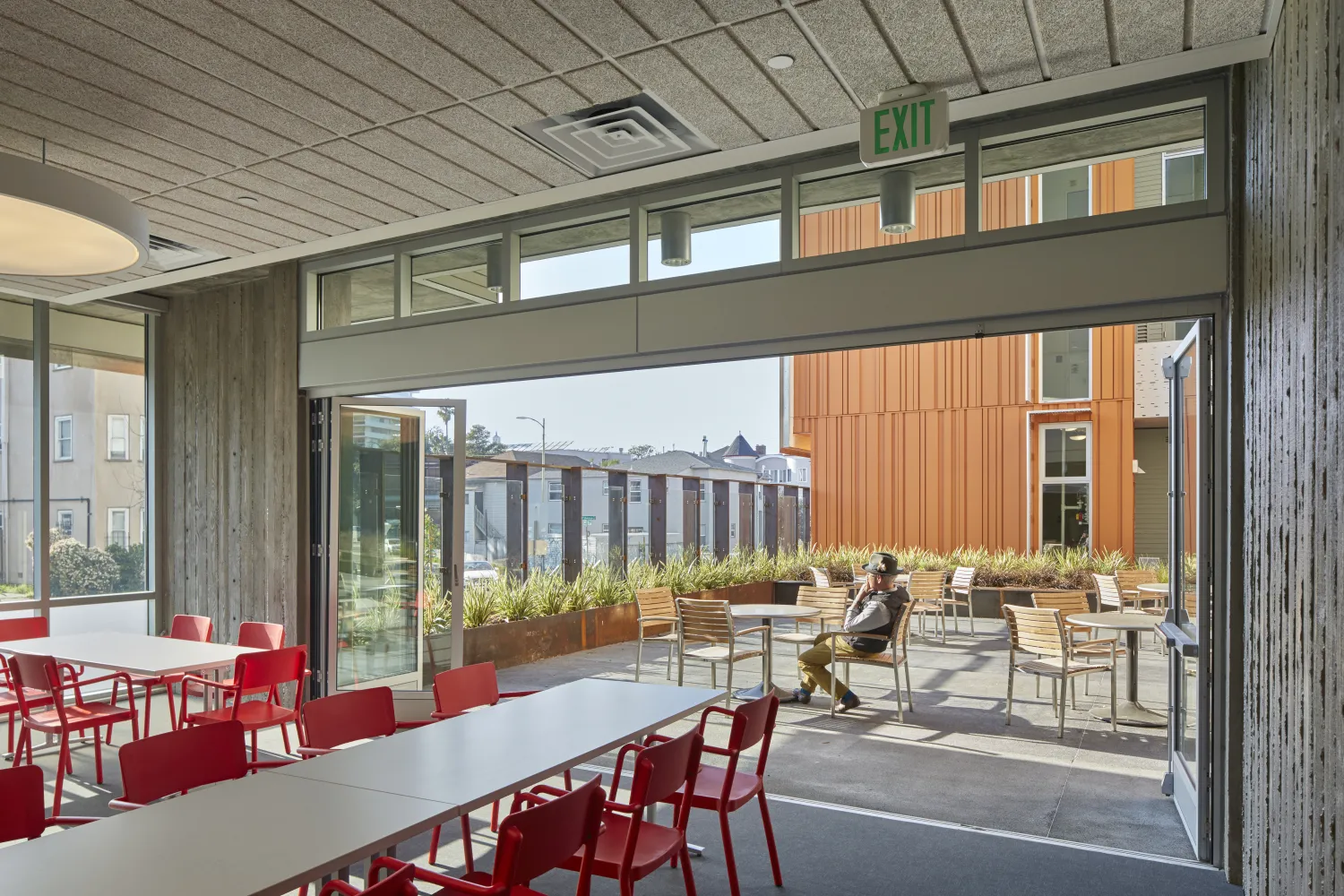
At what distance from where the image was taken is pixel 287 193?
5.20 metres

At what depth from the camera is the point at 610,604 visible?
1095 cm

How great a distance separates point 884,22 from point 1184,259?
1727 mm

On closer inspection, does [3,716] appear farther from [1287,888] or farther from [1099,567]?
[1099,567]

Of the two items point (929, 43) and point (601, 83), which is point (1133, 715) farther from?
point (601, 83)

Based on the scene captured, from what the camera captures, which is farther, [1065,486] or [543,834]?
[1065,486]

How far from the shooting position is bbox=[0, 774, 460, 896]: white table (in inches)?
84.3

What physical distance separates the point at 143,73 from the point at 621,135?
6.42ft

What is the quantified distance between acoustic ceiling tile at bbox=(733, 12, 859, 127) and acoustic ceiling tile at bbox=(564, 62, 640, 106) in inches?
21.3

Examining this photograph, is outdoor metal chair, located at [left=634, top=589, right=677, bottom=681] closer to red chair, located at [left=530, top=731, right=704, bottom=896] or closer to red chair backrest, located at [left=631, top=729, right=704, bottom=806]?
red chair, located at [left=530, top=731, right=704, bottom=896]

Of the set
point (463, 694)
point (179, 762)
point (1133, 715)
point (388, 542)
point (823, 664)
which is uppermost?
point (388, 542)

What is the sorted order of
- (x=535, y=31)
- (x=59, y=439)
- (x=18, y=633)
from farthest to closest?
(x=59, y=439) < (x=18, y=633) < (x=535, y=31)

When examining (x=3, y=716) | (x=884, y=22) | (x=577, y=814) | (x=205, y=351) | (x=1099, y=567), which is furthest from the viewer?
(x=1099, y=567)

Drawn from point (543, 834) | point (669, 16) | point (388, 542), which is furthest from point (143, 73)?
point (388, 542)

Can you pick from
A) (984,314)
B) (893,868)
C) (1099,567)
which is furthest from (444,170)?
(1099,567)
